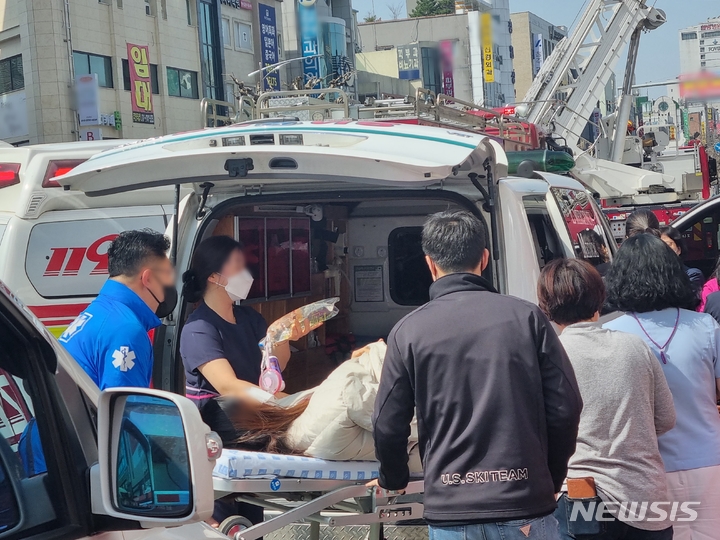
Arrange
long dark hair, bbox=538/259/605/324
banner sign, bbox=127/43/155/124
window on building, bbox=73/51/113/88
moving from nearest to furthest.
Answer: long dark hair, bbox=538/259/605/324 → window on building, bbox=73/51/113/88 → banner sign, bbox=127/43/155/124

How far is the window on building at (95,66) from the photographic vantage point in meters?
27.0

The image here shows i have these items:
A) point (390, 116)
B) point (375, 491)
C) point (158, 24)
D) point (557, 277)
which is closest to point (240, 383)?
point (375, 491)

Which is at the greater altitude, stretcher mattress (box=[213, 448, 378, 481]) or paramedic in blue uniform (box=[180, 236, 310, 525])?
paramedic in blue uniform (box=[180, 236, 310, 525])

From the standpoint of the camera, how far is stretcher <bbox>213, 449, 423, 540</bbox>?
3197mm

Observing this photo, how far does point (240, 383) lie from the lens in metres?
3.74

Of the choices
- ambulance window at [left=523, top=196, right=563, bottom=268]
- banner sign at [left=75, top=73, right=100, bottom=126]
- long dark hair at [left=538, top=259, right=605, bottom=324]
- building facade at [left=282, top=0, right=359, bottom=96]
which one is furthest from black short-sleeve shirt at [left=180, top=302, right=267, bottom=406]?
building facade at [left=282, top=0, right=359, bottom=96]

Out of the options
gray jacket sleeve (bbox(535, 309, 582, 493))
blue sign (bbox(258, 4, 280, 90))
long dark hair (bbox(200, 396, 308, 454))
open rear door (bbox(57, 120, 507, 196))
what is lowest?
long dark hair (bbox(200, 396, 308, 454))

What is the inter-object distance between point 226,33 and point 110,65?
732cm

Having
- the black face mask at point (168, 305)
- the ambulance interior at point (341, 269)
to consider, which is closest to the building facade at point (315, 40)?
the ambulance interior at point (341, 269)

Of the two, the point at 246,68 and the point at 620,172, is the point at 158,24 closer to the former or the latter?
the point at 246,68

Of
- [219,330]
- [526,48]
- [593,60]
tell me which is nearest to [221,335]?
[219,330]

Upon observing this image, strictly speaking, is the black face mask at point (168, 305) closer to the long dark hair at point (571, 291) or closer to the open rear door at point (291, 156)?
the open rear door at point (291, 156)

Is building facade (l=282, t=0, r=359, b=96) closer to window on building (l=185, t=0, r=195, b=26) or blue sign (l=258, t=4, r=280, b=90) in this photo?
blue sign (l=258, t=4, r=280, b=90)

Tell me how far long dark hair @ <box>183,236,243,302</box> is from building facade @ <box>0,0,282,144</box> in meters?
23.7
